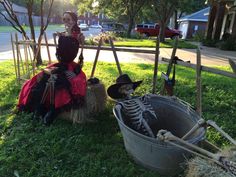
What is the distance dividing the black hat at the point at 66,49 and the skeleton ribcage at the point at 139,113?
1225mm

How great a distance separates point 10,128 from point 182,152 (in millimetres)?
2647

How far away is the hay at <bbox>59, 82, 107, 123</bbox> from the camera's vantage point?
4207 millimetres

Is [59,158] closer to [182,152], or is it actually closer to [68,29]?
[182,152]

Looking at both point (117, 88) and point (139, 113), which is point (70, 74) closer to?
point (117, 88)

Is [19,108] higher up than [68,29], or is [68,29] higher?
[68,29]

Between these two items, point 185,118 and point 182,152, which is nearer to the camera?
point 182,152

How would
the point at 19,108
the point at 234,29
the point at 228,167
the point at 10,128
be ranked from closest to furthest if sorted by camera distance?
the point at 228,167 → the point at 10,128 → the point at 19,108 → the point at 234,29

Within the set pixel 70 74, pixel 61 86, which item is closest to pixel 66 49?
pixel 70 74

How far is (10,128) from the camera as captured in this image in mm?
4184

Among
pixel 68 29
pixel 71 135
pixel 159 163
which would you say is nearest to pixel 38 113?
pixel 71 135

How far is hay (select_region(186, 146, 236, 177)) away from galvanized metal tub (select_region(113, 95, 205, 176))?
318 millimetres

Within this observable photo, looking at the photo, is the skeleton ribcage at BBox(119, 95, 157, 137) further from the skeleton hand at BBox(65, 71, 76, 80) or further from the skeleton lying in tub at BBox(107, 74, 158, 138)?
the skeleton hand at BBox(65, 71, 76, 80)

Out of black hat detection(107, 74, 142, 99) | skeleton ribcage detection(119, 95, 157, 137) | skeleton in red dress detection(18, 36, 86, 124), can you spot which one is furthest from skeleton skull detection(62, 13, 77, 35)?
skeleton ribcage detection(119, 95, 157, 137)

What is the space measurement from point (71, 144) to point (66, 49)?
144 centimetres
